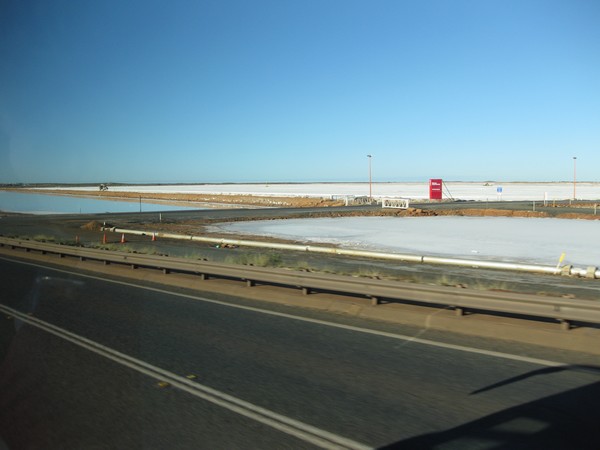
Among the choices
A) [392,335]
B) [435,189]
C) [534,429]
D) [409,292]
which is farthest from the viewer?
[435,189]

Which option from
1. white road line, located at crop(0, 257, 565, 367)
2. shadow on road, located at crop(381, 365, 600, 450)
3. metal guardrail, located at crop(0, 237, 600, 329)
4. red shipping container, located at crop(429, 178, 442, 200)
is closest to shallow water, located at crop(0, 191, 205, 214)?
red shipping container, located at crop(429, 178, 442, 200)

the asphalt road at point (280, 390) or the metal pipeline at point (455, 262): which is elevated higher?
the metal pipeline at point (455, 262)

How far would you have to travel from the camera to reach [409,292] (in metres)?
8.58

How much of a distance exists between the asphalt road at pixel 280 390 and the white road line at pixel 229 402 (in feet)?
0.17

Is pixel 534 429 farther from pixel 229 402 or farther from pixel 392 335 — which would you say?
pixel 392 335

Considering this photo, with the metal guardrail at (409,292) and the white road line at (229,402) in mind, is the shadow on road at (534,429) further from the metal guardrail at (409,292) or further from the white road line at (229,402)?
the metal guardrail at (409,292)

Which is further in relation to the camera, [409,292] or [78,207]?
[78,207]

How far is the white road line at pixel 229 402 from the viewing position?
4.59 metres

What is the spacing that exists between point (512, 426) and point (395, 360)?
2.16 meters

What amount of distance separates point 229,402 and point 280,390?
22.9 inches

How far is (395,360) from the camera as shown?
681 cm

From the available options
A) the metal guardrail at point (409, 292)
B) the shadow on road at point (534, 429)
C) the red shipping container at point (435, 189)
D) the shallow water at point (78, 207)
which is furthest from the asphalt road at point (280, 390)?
the red shipping container at point (435, 189)

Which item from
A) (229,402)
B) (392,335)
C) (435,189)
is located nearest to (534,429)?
(229,402)

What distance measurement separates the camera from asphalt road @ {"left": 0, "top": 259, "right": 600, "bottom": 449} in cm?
467
